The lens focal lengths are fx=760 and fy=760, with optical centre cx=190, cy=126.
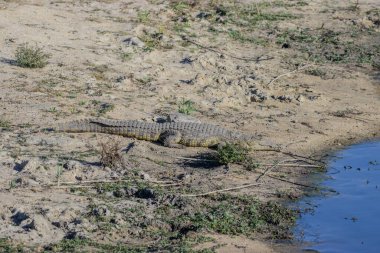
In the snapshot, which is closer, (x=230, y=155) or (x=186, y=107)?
(x=230, y=155)

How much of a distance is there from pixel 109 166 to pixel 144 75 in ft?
13.0

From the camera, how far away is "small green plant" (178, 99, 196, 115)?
12102 millimetres

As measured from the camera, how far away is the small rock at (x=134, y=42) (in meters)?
14.1

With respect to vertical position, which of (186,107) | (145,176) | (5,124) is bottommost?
(186,107)

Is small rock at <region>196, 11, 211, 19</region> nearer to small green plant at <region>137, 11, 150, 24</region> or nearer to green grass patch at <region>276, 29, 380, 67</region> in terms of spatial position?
small green plant at <region>137, 11, 150, 24</region>

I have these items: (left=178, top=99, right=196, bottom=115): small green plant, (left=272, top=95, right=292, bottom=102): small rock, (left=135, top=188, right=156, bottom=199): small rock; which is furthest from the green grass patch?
(left=135, top=188, right=156, bottom=199): small rock

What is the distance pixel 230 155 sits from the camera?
33.3 ft

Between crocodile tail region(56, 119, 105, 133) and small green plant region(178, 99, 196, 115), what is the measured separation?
1.83m

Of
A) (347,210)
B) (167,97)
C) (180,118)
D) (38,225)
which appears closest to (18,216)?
(38,225)

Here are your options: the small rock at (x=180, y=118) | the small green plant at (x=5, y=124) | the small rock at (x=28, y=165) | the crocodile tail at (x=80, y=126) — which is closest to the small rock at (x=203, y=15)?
the small rock at (x=180, y=118)

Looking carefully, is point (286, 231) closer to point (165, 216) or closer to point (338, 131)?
point (165, 216)

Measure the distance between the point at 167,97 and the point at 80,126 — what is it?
230 cm

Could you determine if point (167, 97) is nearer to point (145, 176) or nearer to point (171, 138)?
point (171, 138)

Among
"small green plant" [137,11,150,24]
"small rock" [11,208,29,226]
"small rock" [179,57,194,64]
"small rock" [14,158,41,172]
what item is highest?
"small green plant" [137,11,150,24]
